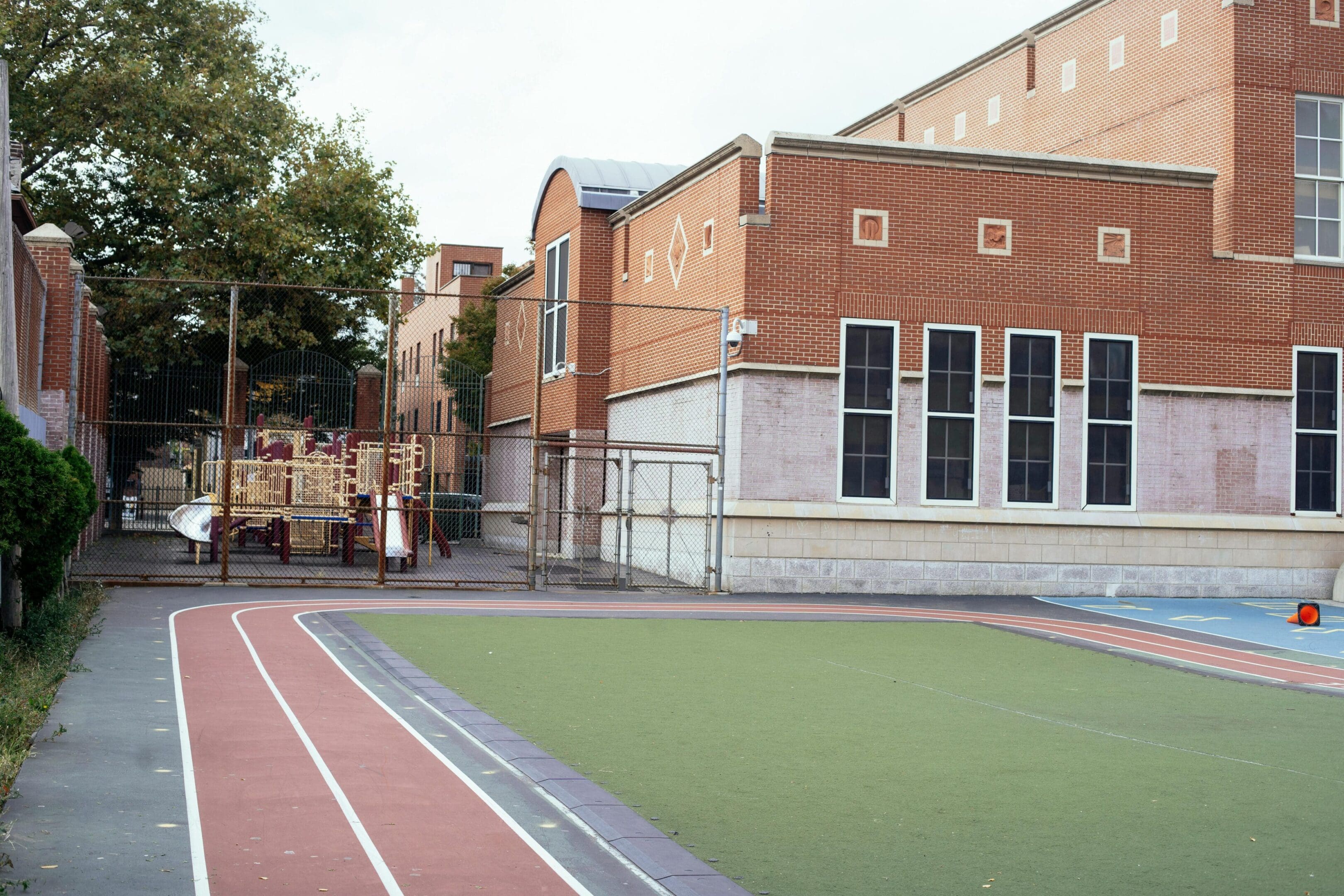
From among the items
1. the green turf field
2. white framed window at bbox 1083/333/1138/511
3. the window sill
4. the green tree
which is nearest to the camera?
the green turf field

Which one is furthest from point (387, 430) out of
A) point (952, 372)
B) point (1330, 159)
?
point (1330, 159)

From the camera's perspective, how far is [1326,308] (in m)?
24.3

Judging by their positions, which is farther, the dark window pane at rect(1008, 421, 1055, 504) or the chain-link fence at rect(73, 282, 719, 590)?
the dark window pane at rect(1008, 421, 1055, 504)

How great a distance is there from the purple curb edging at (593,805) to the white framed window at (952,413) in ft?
41.9

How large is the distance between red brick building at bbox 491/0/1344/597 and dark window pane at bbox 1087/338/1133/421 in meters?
0.04

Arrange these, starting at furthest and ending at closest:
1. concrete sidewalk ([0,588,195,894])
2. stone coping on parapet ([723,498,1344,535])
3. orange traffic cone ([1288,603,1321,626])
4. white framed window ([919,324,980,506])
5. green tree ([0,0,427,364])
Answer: green tree ([0,0,427,364]) → white framed window ([919,324,980,506]) → stone coping on parapet ([723,498,1344,535]) → orange traffic cone ([1288,603,1321,626]) → concrete sidewalk ([0,588,195,894])

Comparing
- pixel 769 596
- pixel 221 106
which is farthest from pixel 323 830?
pixel 221 106

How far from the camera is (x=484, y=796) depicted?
7527 millimetres

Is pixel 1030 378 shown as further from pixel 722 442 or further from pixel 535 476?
pixel 535 476

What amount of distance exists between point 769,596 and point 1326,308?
11962mm

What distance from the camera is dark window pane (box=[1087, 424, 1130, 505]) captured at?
2312cm

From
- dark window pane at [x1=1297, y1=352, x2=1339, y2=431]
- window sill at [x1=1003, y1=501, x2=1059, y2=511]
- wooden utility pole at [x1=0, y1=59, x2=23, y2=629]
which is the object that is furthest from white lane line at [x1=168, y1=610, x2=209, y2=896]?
dark window pane at [x1=1297, y1=352, x2=1339, y2=431]

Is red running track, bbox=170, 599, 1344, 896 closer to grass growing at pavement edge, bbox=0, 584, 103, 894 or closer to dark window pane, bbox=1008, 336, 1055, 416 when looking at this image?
grass growing at pavement edge, bbox=0, 584, 103, 894

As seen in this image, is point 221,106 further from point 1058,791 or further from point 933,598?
point 1058,791
